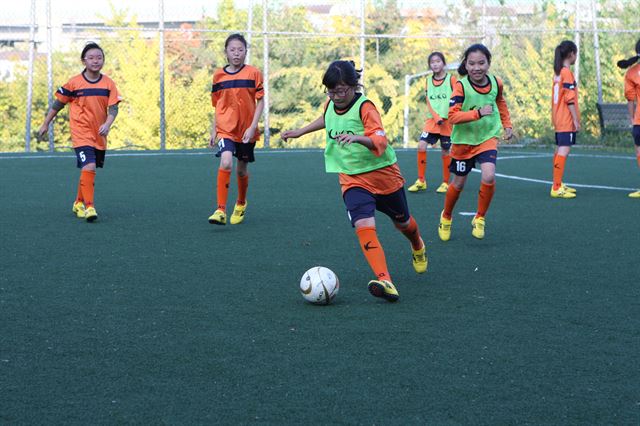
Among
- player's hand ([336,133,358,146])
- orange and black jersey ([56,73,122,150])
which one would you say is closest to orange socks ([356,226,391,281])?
player's hand ([336,133,358,146])

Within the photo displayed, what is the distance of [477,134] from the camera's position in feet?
26.9

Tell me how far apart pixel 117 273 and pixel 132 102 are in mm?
26360

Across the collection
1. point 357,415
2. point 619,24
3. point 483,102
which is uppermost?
point 619,24

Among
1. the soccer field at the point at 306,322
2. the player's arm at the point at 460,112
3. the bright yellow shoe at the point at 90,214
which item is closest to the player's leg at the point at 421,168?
the soccer field at the point at 306,322

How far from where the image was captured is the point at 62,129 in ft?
104

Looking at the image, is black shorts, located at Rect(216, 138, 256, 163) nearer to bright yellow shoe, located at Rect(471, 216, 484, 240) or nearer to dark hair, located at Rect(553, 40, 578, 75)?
bright yellow shoe, located at Rect(471, 216, 484, 240)

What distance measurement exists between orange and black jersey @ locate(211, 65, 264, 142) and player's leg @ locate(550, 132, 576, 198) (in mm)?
4242

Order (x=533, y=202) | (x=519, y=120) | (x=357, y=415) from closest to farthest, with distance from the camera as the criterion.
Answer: (x=357, y=415), (x=533, y=202), (x=519, y=120)

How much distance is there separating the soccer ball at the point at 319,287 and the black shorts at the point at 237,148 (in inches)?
153

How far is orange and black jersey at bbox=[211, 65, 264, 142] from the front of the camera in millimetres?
9375

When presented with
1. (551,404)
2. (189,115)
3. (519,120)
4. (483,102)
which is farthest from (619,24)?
(551,404)

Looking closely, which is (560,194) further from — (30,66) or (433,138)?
(30,66)

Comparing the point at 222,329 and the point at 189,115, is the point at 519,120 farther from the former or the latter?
the point at 222,329

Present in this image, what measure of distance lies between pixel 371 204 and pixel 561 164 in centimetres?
650
